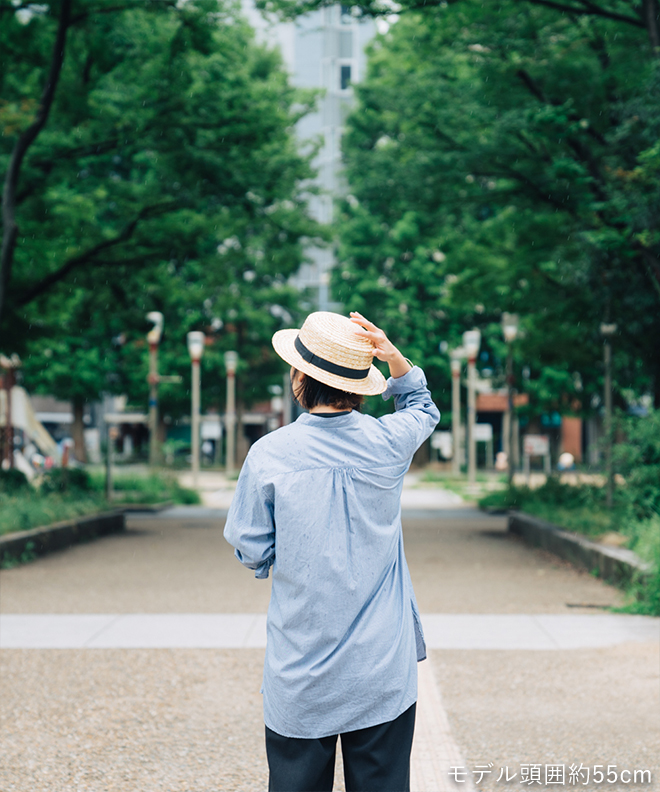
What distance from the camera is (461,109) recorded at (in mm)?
14508

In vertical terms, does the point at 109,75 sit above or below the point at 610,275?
above

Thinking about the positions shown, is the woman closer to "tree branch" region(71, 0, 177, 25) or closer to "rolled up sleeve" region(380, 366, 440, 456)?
"rolled up sleeve" region(380, 366, 440, 456)

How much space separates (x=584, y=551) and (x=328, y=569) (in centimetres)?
908

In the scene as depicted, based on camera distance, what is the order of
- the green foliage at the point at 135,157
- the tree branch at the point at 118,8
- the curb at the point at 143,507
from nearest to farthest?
1. the tree branch at the point at 118,8
2. the green foliage at the point at 135,157
3. the curb at the point at 143,507

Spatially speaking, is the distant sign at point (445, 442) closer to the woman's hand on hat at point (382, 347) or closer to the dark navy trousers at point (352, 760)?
the woman's hand on hat at point (382, 347)

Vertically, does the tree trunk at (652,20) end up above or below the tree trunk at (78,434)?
above

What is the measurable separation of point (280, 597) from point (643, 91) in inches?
429

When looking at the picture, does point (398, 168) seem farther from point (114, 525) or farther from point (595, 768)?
point (595, 768)

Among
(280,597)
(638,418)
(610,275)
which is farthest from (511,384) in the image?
(280,597)

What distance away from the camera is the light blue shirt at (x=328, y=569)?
245 cm

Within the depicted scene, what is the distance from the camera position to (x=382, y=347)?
8.83 feet

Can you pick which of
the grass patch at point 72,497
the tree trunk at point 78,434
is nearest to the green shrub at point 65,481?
the grass patch at point 72,497

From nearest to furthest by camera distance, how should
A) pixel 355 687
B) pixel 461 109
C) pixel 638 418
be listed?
pixel 355 687, pixel 638 418, pixel 461 109

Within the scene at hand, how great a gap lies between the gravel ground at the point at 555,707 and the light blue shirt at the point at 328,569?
206 centimetres
